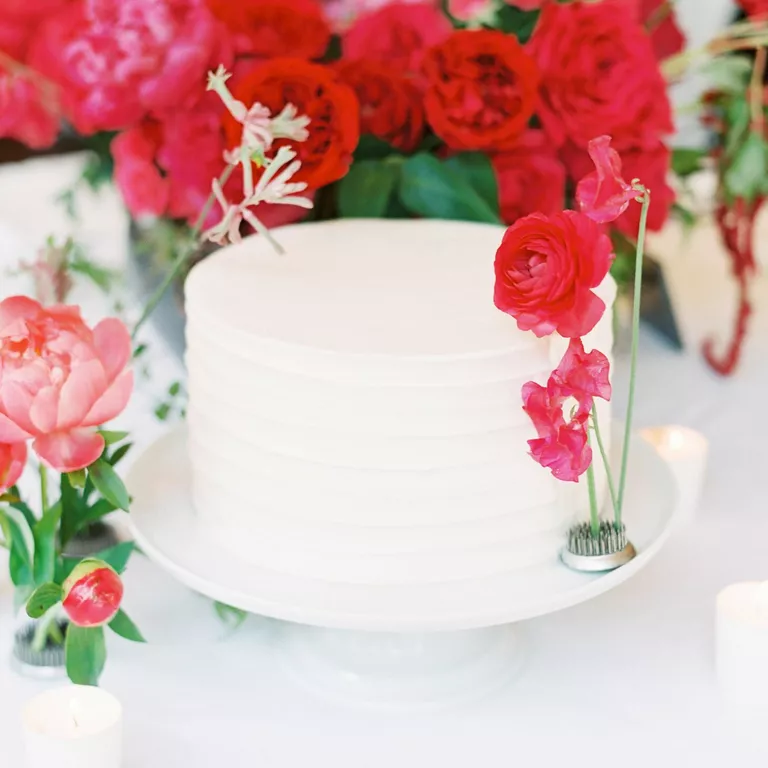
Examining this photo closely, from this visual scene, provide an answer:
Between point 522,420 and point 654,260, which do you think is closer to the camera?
point 522,420

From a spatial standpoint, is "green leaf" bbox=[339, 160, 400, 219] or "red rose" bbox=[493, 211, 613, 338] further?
"green leaf" bbox=[339, 160, 400, 219]

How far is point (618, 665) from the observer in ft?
2.86

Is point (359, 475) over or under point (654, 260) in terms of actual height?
over

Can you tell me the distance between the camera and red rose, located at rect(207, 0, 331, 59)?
1045mm

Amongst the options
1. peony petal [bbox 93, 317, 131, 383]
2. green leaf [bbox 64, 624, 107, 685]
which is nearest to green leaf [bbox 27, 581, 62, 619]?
green leaf [bbox 64, 624, 107, 685]

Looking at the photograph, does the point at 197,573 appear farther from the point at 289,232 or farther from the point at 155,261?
the point at 155,261

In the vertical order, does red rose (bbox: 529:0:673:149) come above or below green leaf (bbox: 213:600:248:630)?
above

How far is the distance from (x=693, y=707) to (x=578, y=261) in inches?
13.4

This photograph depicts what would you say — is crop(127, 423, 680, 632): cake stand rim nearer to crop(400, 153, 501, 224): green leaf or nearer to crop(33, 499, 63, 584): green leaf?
crop(33, 499, 63, 584): green leaf

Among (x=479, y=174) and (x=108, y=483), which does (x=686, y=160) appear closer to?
(x=479, y=174)

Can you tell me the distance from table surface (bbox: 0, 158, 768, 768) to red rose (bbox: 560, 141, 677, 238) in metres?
0.27

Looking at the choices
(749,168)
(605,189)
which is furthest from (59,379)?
(749,168)

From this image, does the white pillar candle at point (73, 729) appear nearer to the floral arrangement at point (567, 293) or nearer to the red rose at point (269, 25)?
the floral arrangement at point (567, 293)

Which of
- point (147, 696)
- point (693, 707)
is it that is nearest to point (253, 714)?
point (147, 696)
